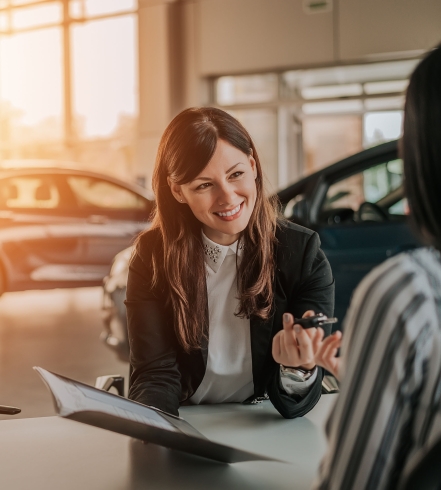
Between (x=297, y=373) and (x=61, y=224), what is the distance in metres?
5.57

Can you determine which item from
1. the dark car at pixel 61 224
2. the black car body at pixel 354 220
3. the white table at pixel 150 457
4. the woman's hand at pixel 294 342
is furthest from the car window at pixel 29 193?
the woman's hand at pixel 294 342

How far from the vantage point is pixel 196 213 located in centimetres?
154

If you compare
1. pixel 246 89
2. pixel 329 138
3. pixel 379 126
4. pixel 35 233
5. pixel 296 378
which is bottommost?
pixel 35 233

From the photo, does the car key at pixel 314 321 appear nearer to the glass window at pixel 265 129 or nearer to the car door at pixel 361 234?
the car door at pixel 361 234

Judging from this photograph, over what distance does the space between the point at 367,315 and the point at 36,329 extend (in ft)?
18.3

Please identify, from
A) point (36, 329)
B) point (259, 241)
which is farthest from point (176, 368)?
point (36, 329)

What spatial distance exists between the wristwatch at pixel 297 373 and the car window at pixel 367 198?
2.65 m

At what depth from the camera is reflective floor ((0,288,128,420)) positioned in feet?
13.1

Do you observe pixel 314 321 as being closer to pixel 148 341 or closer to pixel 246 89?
pixel 148 341

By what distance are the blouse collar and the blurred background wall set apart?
682 cm

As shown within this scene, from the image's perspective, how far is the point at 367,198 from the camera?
4230mm

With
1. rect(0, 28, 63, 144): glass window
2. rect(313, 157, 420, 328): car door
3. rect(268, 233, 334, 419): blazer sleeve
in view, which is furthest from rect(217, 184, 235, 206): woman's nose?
rect(0, 28, 63, 144): glass window

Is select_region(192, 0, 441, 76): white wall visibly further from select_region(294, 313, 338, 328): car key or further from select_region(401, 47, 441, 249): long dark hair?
select_region(401, 47, 441, 249): long dark hair

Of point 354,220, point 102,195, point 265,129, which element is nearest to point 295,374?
point 354,220
